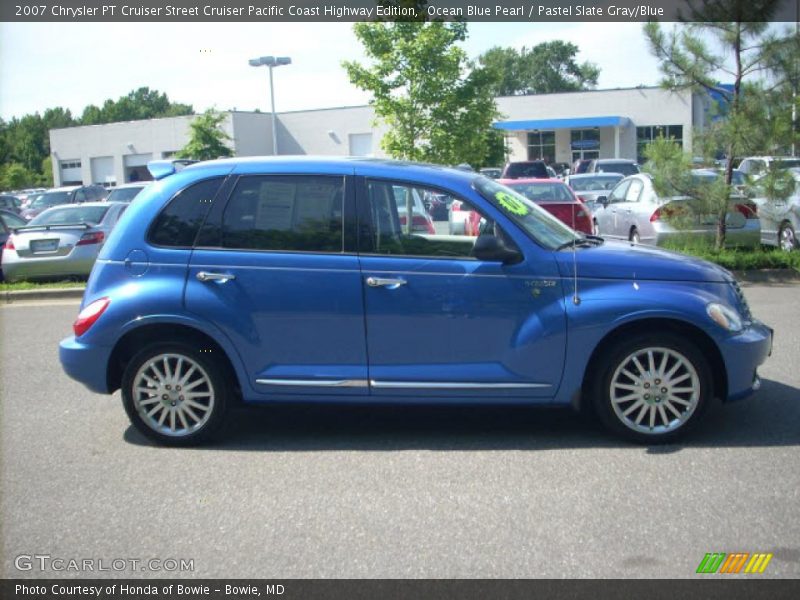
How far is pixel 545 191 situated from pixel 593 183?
368 inches

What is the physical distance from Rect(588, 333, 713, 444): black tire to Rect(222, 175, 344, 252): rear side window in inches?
A: 77.9

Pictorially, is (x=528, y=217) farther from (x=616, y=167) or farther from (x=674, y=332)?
(x=616, y=167)

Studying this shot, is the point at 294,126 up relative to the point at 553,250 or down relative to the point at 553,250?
up

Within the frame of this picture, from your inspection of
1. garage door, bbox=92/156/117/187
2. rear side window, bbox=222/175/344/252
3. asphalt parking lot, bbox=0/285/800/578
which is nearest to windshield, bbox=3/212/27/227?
asphalt parking lot, bbox=0/285/800/578

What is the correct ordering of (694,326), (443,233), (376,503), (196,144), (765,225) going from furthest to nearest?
(196,144) < (765,225) < (443,233) < (694,326) < (376,503)

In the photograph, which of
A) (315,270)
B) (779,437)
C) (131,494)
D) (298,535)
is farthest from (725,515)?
(131,494)

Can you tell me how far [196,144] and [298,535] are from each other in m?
A: 29.8

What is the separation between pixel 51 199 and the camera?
28.3 m

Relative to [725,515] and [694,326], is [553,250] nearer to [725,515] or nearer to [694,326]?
[694,326]

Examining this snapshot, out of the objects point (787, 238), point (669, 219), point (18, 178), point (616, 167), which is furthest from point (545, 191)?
point (18, 178)

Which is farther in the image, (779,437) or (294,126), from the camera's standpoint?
(294,126)

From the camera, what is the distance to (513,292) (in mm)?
5297
